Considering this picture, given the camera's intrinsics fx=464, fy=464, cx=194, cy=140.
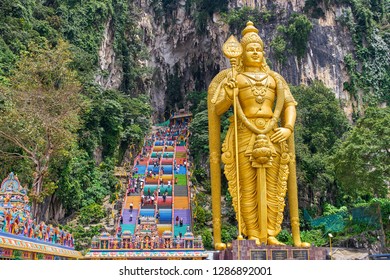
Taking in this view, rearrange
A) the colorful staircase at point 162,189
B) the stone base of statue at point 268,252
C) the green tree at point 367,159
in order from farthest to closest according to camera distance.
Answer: the colorful staircase at point 162,189 < the green tree at point 367,159 < the stone base of statue at point 268,252

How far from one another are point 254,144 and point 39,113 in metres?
7.38

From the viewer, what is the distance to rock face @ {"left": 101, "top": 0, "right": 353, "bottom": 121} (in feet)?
77.6

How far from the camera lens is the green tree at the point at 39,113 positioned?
39.7 ft

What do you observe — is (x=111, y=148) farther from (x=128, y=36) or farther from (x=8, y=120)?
(x=128, y=36)

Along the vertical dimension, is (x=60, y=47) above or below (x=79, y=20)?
below

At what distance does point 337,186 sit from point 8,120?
11.5 meters

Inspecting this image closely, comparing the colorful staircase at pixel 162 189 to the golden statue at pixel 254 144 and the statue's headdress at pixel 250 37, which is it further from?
the statue's headdress at pixel 250 37

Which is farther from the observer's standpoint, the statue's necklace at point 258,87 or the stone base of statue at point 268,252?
the statue's necklace at point 258,87

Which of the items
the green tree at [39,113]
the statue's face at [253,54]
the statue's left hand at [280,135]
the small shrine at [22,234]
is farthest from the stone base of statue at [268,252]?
the green tree at [39,113]

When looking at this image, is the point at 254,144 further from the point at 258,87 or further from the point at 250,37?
the point at 250,37

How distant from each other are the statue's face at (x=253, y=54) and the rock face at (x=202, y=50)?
16.1 metres

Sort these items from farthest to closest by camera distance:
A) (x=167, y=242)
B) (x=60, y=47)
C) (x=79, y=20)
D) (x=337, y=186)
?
(x=79, y=20)
(x=337, y=186)
(x=60, y=47)
(x=167, y=242)

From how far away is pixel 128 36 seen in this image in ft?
91.7

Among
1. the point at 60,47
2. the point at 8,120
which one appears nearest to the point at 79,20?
the point at 60,47
